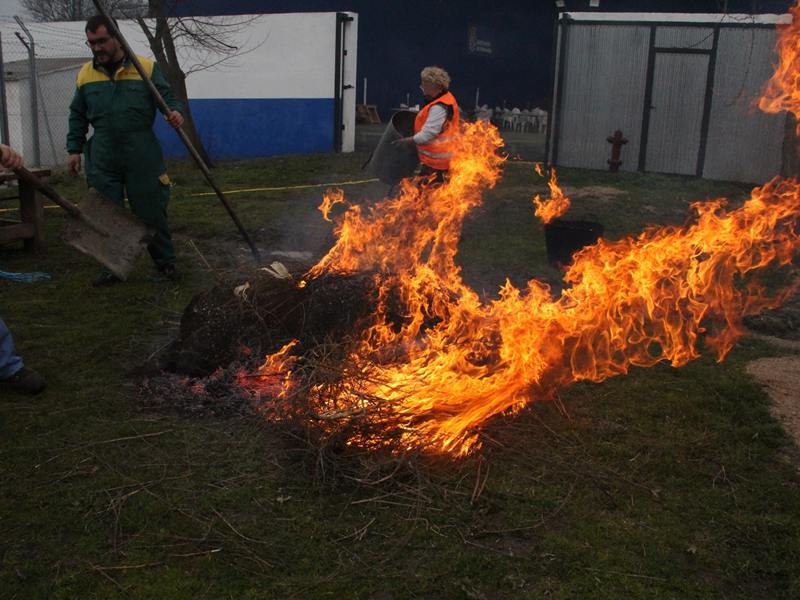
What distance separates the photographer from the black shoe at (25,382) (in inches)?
185

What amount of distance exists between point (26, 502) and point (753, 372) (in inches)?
178

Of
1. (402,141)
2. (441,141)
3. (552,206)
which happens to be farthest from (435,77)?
(552,206)

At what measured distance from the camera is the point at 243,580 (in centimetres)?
304

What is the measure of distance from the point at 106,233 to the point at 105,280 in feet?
2.41

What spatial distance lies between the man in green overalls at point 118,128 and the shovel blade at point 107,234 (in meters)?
0.27

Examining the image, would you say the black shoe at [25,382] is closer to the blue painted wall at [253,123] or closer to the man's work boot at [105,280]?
the man's work boot at [105,280]

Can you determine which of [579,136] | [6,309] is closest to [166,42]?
[579,136]

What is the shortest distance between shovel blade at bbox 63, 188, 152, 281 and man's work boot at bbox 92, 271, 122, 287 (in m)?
0.64

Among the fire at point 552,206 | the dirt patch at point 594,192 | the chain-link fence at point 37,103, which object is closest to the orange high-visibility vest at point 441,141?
the fire at point 552,206

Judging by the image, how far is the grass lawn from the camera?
10.0 ft

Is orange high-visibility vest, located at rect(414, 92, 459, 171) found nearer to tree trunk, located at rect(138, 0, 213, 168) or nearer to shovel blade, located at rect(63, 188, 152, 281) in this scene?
shovel blade, located at rect(63, 188, 152, 281)

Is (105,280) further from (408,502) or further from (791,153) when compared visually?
(791,153)

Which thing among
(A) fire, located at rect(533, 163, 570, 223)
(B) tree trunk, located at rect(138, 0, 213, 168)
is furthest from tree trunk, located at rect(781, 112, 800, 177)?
(B) tree trunk, located at rect(138, 0, 213, 168)

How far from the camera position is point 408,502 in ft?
11.8
